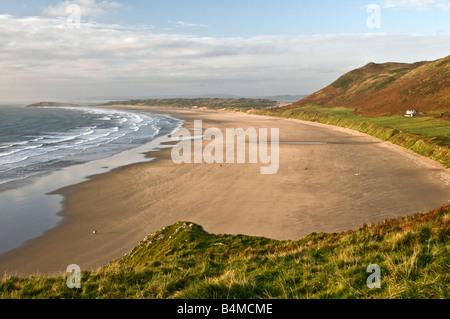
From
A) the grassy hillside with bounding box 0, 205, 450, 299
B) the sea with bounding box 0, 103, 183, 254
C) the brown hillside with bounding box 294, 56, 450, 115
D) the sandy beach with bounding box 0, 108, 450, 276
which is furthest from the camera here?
the brown hillside with bounding box 294, 56, 450, 115

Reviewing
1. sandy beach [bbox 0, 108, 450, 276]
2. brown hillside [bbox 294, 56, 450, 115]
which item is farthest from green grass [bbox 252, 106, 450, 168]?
brown hillside [bbox 294, 56, 450, 115]

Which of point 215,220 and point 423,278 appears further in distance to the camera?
point 215,220

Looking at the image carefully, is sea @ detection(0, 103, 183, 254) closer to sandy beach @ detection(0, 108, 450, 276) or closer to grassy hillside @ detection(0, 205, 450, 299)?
sandy beach @ detection(0, 108, 450, 276)

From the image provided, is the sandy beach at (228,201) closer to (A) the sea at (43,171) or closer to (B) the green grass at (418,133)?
(A) the sea at (43,171)

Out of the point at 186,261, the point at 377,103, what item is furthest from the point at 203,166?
the point at 377,103

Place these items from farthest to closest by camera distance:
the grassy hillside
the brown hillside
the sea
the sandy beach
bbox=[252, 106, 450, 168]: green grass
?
the brown hillside < bbox=[252, 106, 450, 168]: green grass < the sea < the sandy beach < the grassy hillside

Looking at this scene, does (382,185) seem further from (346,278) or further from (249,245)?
(346,278)
